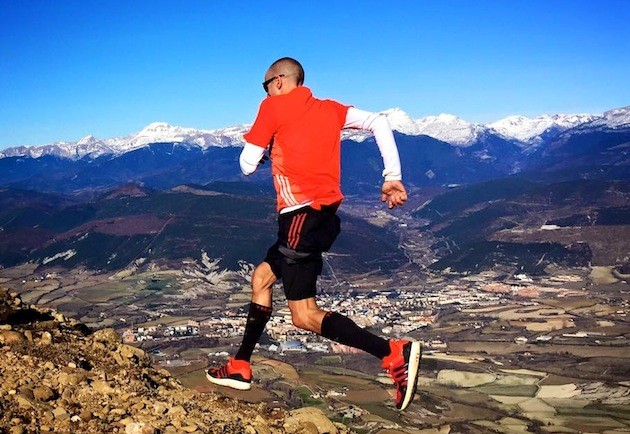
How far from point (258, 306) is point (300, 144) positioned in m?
2.25

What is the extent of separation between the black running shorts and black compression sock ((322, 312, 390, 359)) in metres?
0.40

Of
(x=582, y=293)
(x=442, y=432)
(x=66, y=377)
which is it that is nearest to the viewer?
(x=66, y=377)

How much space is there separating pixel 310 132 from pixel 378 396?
217 ft

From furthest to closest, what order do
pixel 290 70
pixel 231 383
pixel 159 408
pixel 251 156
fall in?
pixel 231 383
pixel 159 408
pixel 290 70
pixel 251 156

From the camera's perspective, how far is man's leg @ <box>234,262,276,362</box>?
22.4 ft

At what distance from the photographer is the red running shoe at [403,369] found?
651cm

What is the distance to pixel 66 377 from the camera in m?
6.93

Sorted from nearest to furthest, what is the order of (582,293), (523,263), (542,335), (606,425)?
(606,425) < (542,335) < (582,293) < (523,263)

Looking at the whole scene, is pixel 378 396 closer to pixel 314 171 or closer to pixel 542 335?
pixel 542 335

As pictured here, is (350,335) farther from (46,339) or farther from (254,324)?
(46,339)

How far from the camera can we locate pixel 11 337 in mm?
8227

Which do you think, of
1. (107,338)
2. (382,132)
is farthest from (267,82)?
(107,338)

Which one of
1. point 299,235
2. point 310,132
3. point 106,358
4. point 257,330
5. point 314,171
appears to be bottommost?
point 106,358

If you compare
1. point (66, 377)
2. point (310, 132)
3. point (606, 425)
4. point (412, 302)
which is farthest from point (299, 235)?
point (412, 302)
